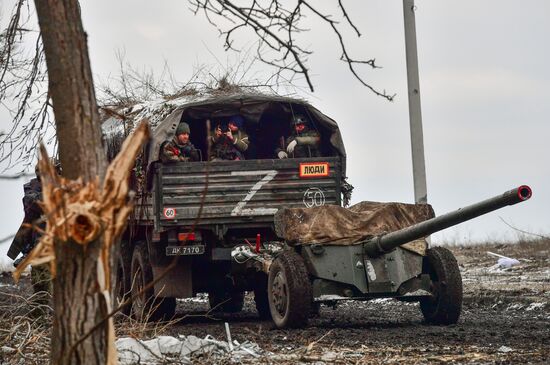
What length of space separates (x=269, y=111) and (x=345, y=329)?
3.84m

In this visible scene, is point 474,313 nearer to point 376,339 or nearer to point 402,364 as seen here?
point 376,339

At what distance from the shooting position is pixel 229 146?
51.1 feet

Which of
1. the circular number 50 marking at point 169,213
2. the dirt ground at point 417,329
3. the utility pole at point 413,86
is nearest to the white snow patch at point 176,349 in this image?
the dirt ground at point 417,329

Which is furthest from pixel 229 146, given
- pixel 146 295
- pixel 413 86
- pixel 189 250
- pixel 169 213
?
pixel 413 86

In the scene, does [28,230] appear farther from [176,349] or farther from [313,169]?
[176,349]

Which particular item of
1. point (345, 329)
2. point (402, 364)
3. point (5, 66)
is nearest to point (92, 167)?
point (5, 66)

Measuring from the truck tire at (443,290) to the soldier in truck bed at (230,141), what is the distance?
2.95 meters

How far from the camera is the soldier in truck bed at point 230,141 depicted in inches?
610

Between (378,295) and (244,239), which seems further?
(244,239)

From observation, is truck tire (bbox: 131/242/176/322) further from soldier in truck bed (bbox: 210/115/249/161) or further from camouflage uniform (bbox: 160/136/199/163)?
soldier in truck bed (bbox: 210/115/249/161)

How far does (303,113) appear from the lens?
51.5 ft

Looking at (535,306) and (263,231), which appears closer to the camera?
(263,231)

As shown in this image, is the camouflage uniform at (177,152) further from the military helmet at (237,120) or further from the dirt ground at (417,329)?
the dirt ground at (417,329)

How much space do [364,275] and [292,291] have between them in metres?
0.94
